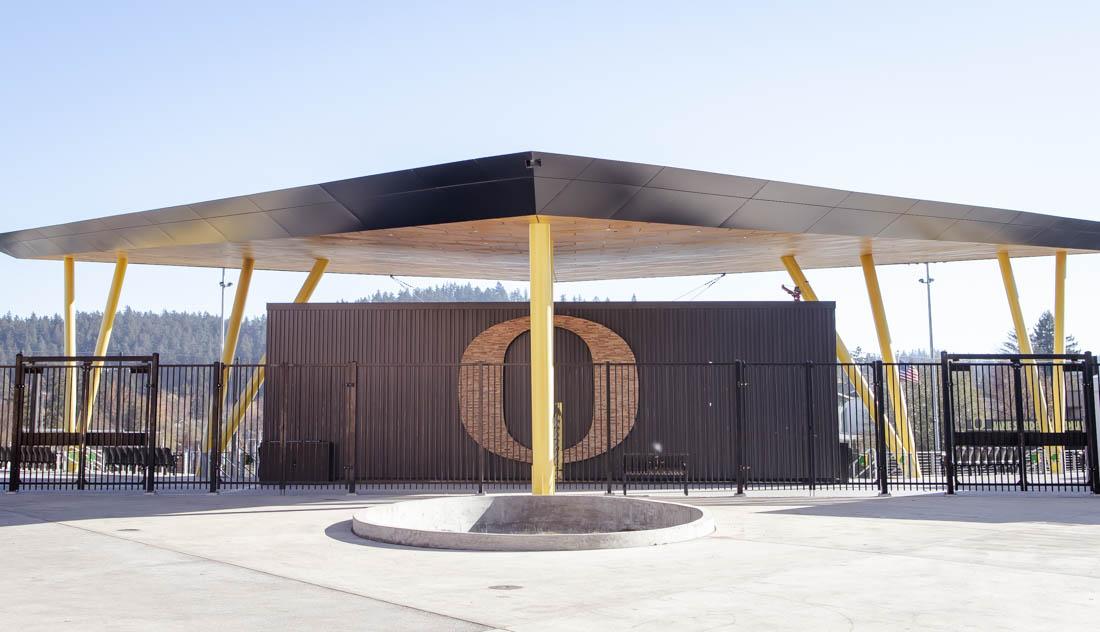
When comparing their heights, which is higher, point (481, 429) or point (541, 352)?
point (541, 352)

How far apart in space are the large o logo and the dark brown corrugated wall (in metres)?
0.17

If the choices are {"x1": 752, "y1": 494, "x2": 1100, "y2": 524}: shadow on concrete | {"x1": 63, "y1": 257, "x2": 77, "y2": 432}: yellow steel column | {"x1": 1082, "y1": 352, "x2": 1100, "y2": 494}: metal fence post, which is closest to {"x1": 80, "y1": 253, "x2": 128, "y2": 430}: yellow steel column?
{"x1": 63, "y1": 257, "x2": 77, "y2": 432}: yellow steel column

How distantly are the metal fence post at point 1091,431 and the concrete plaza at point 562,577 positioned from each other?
14.7 feet

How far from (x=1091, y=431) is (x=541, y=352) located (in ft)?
34.2

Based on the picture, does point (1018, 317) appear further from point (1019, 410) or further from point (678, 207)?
point (678, 207)

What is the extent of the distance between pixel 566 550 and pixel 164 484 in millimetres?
11842

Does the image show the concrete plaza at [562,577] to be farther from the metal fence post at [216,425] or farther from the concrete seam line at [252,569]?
the metal fence post at [216,425]

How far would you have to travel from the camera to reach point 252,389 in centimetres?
2241

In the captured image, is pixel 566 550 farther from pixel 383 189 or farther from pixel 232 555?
pixel 383 189

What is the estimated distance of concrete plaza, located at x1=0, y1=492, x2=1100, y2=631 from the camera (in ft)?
21.2

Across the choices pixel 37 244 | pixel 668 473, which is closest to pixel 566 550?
pixel 668 473

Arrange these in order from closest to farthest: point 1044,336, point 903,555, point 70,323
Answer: point 903,555 → point 70,323 → point 1044,336

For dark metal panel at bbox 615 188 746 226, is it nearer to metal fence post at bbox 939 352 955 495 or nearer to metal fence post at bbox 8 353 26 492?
metal fence post at bbox 939 352 955 495

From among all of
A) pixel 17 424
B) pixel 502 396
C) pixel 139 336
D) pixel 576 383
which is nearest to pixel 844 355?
pixel 576 383
